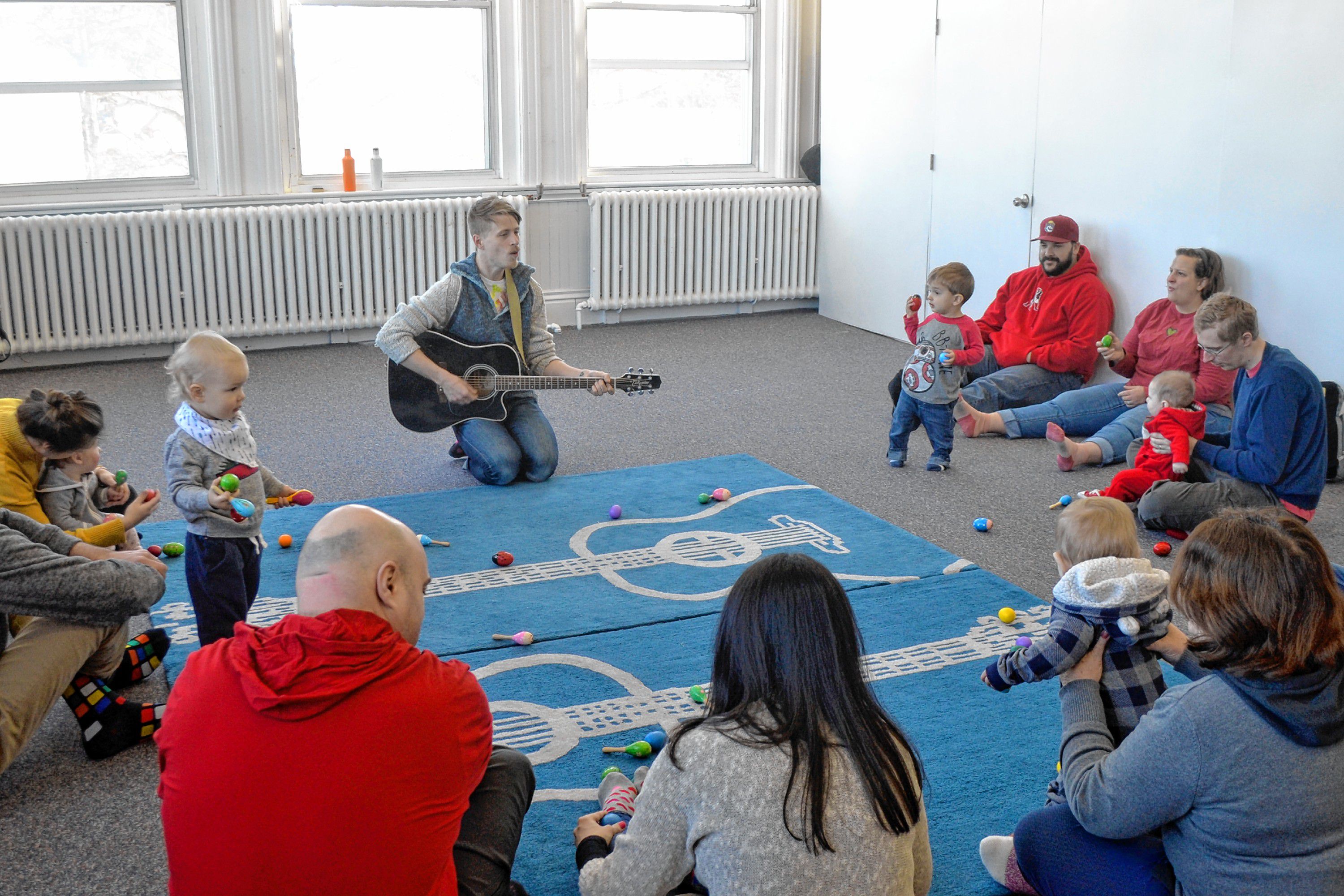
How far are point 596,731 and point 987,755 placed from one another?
859 mm

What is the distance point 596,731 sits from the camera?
8.98ft

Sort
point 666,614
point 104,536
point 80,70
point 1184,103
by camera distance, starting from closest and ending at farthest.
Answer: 1. point 104,536
2. point 666,614
3. point 1184,103
4. point 80,70

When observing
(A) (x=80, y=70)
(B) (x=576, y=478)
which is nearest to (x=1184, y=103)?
(B) (x=576, y=478)

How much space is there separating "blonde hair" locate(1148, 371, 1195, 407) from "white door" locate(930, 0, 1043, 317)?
79.4 inches

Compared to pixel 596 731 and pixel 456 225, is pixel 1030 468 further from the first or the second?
pixel 456 225

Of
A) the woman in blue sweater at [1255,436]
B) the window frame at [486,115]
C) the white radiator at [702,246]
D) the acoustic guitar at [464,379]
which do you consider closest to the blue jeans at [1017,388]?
the woman in blue sweater at [1255,436]

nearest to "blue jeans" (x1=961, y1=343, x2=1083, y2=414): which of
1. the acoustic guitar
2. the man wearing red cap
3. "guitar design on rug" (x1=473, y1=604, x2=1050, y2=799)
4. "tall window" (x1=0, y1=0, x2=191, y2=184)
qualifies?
the man wearing red cap

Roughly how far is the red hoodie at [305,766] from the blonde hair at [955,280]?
3.59 m

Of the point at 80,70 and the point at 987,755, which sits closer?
the point at 987,755

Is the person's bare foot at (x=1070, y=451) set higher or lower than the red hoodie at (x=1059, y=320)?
lower

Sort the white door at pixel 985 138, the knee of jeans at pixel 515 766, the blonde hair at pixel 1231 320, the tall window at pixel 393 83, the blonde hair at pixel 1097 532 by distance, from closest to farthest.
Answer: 1. the knee of jeans at pixel 515 766
2. the blonde hair at pixel 1097 532
3. the blonde hair at pixel 1231 320
4. the white door at pixel 985 138
5. the tall window at pixel 393 83

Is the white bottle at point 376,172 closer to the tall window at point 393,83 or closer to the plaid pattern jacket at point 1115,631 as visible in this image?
the tall window at point 393,83

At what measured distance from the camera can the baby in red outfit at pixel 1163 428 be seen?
4.20 meters

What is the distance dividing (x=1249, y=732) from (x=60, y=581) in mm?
2170
